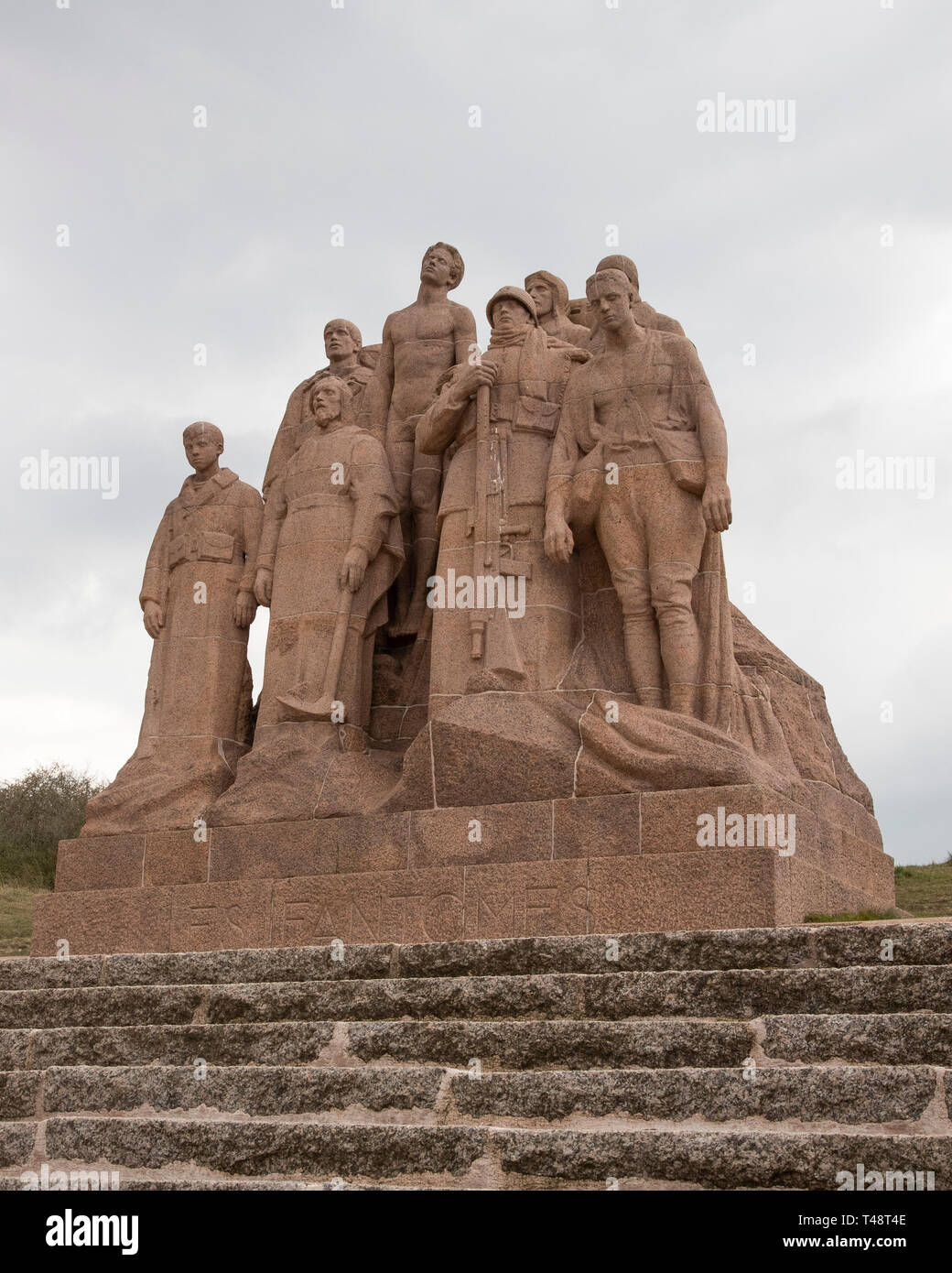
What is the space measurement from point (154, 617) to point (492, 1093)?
6896 millimetres

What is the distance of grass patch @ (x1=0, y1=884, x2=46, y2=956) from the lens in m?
15.3

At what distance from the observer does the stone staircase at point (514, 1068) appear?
18.6 feet

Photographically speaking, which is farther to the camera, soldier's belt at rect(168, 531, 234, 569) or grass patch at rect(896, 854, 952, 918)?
grass patch at rect(896, 854, 952, 918)

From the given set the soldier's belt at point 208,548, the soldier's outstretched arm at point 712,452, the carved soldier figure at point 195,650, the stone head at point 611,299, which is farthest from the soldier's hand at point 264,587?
the soldier's outstretched arm at point 712,452

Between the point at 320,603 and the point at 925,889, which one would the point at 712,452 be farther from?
the point at 925,889

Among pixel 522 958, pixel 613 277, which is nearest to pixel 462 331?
pixel 613 277

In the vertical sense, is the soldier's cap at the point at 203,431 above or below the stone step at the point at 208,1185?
above

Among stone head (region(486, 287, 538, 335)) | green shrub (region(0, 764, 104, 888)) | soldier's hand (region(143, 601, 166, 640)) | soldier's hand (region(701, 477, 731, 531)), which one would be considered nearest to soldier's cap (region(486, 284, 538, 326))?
stone head (region(486, 287, 538, 335))

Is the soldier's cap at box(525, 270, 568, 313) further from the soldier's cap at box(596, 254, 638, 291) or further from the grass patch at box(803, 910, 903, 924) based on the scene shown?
the grass patch at box(803, 910, 903, 924)

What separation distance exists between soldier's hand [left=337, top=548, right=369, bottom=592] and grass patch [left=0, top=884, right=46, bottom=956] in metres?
4.58

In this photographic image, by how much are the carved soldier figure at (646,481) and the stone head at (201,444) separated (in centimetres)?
311

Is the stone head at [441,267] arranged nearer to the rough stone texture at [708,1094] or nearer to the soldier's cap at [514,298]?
the soldier's cap at [514,298]

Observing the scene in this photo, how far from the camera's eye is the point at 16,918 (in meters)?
17.8
